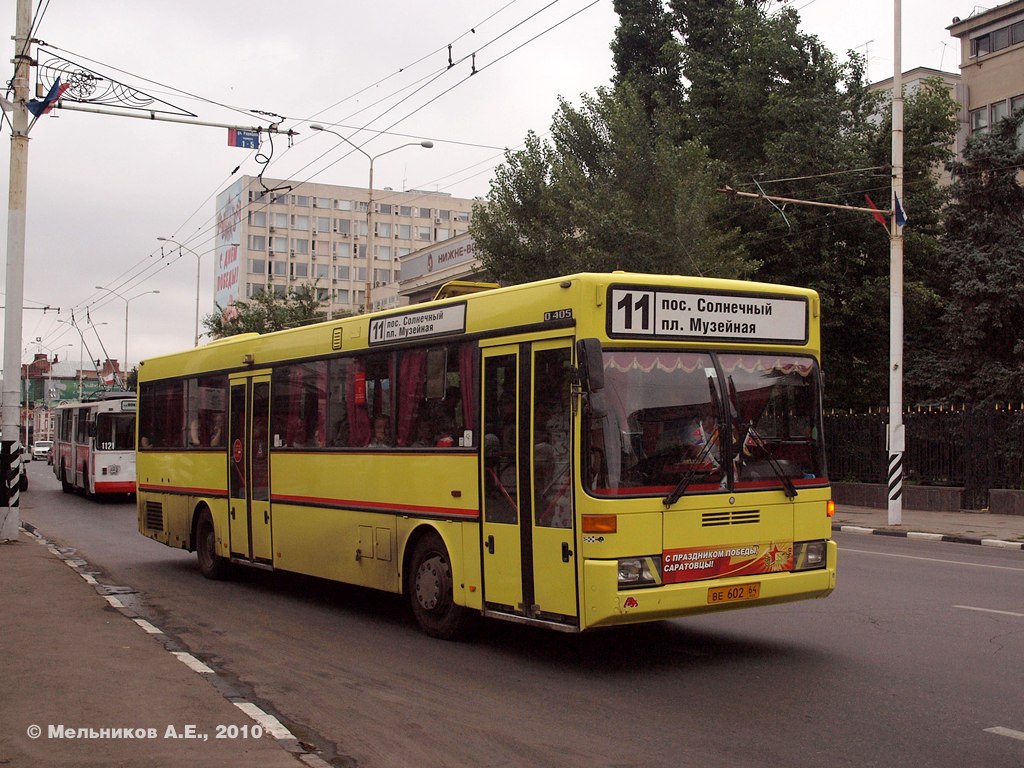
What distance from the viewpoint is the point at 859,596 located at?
38.9 feet

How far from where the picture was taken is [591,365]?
7.82 m

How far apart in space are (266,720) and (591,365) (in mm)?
3144

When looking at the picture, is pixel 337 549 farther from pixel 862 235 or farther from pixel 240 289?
pixel 240 289

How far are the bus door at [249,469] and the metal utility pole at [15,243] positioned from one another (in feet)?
18.9

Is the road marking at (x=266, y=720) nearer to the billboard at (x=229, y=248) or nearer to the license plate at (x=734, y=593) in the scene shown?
the license plate at (x=734, y=593)

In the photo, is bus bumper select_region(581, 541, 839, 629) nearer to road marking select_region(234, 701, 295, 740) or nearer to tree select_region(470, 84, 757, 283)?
road marking select_region(234, 701, 295, 740)

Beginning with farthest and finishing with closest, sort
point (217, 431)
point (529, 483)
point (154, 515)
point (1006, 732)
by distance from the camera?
point (154, 515) → point (217, 431) → point (529, 483) → point (1006, 732)

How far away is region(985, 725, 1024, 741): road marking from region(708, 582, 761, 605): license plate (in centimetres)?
220

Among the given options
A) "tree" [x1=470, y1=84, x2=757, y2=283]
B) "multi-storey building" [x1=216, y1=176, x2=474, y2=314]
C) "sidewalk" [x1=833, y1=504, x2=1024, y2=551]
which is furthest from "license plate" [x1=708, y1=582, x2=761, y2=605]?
"multi-storey building" [x1=216, y1=176, x2=474, y2=314]

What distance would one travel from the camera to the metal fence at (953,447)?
945 inches

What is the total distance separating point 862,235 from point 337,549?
24.4 m

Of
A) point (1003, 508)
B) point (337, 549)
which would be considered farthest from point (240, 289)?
point (337, 549)

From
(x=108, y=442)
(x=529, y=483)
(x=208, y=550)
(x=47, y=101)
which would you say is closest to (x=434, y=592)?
(x=529, y=483)

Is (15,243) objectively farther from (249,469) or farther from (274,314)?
(274,314)
